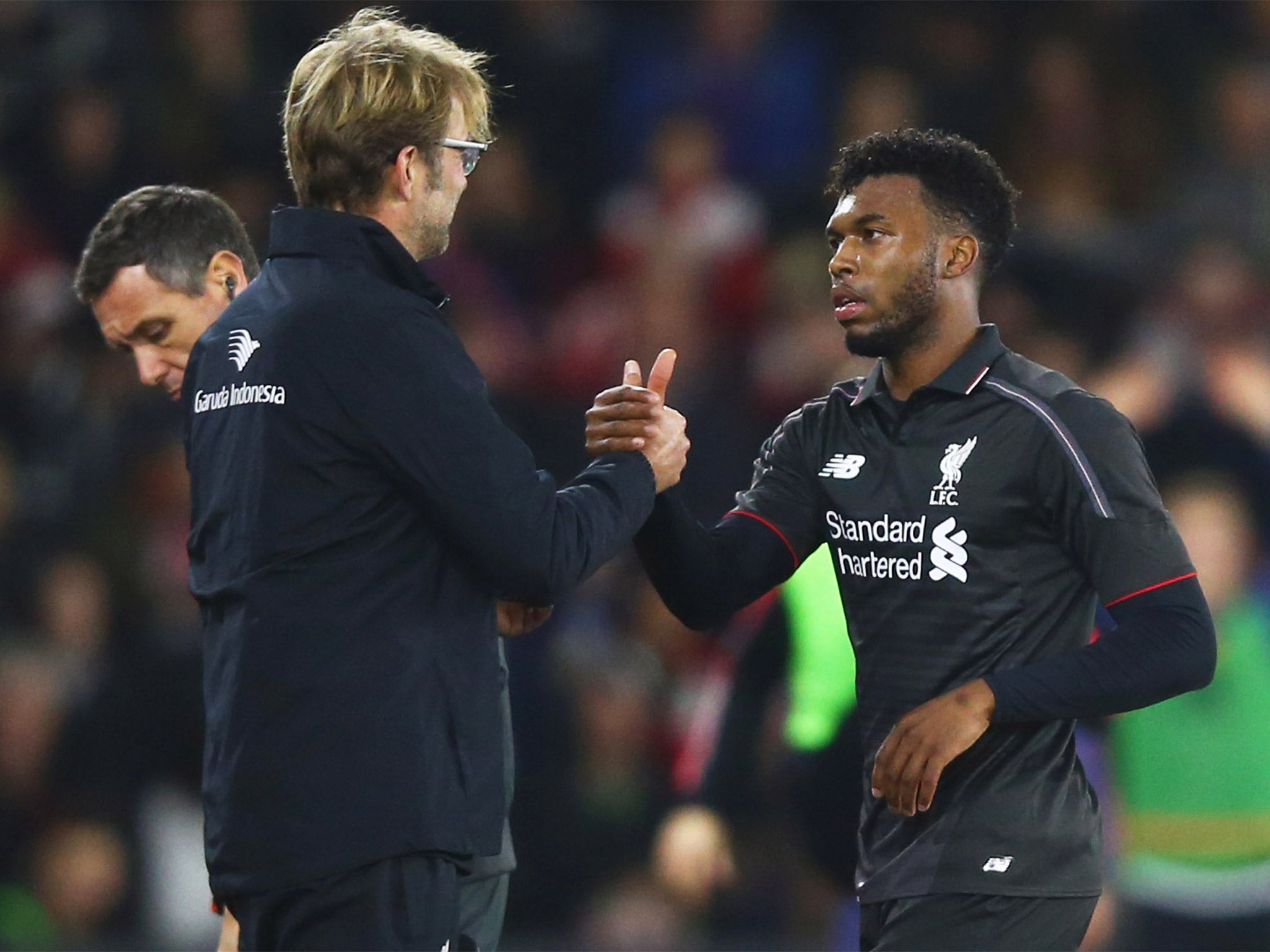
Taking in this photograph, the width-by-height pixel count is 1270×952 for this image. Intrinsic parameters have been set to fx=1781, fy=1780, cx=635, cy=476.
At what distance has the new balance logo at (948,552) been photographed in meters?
→ 3.03

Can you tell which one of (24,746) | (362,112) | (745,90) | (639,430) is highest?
(745,90)

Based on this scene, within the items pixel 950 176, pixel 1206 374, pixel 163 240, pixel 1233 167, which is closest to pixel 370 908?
pixel 163 240

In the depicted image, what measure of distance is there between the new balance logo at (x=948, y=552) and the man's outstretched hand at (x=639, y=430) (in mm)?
456

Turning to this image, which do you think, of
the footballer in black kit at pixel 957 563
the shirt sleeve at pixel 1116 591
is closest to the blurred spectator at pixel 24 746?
the footballer in black kit at pixel 957 563

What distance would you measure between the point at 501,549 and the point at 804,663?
2038 mm

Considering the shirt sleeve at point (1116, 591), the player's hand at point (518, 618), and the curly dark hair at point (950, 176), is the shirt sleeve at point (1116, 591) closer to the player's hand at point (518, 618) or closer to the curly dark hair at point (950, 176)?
the curly dark hair at point (950, 176)

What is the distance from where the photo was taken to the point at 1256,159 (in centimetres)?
695

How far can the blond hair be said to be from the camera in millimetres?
2842

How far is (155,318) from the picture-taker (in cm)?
343

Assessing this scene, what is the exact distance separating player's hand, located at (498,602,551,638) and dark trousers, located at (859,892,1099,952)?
822mm

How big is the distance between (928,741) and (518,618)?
2.77ft

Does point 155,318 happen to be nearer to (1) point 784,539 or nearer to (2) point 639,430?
(2) point 639,430

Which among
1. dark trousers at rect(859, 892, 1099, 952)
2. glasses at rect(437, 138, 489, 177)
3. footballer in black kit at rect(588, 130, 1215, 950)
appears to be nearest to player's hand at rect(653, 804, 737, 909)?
footballer in black kit at rect(588, 130, 1215, 950)

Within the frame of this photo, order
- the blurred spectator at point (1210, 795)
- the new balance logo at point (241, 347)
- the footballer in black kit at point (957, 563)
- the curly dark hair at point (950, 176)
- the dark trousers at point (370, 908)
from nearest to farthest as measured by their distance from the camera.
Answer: the dark trousers at point (370, 908), the new balance logo at point (241, 347), the footballer in black kit at point (957, 563), the curly dark hair at point (950, 176), the blurred spectator at point (1210, 795)
